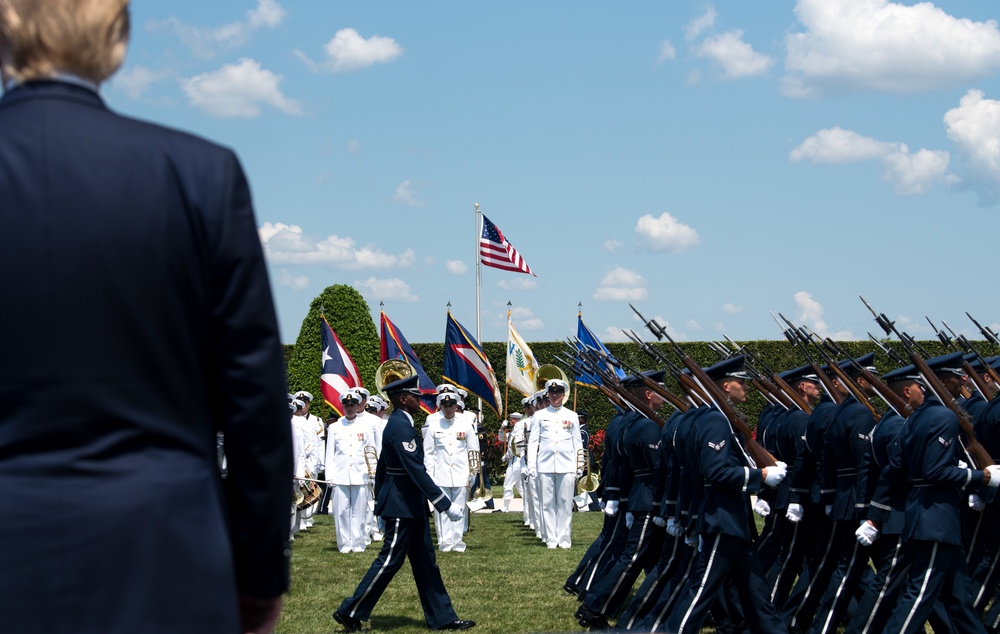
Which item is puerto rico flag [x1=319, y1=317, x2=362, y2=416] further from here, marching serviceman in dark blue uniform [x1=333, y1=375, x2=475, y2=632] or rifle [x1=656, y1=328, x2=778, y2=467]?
rifle [x1=656, y1=328, x2=778, y2=467]

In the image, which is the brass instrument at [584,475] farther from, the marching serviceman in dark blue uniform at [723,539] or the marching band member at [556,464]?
the marching serviceman in dark blue uniform at [723,539]

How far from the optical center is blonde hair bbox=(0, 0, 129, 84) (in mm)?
2018

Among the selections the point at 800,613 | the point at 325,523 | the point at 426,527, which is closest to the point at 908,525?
the point at 800,613

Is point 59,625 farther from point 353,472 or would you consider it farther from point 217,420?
point 353,472

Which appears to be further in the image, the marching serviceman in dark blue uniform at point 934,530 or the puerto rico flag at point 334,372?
the puerto rico flag at point 334,372

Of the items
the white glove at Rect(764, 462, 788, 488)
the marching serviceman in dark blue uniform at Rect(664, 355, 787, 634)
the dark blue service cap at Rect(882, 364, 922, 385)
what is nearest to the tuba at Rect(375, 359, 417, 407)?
the dark blue service cap at Rect(882, 364, 922, 385)

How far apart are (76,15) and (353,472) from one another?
47.5 ft

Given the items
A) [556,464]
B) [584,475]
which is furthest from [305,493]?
[584,475]

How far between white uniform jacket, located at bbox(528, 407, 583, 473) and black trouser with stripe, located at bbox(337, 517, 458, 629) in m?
6.40

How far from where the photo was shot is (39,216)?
6.40 ft

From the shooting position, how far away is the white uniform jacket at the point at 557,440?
16.0 meters

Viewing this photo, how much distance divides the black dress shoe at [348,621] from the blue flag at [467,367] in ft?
39.7

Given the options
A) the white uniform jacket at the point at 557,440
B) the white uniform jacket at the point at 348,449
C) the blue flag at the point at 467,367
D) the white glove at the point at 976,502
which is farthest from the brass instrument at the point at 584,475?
the white glove at the point at 976,502

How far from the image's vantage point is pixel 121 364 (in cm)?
194
